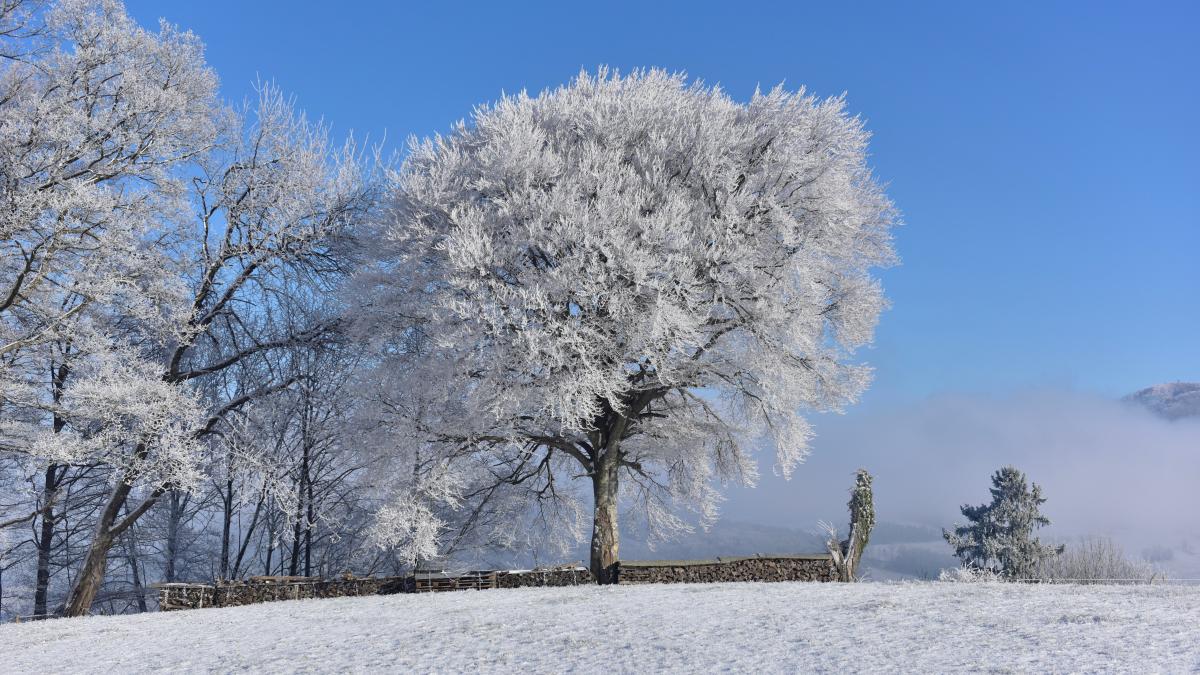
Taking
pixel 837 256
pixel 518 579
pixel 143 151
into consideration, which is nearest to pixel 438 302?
pixel 518 579

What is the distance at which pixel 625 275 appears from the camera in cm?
1631

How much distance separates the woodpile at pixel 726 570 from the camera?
17.1m

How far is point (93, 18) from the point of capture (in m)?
18.1

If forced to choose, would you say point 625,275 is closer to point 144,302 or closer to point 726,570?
point 726,570

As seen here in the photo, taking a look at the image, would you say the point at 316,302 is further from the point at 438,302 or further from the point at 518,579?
the point at 518,579

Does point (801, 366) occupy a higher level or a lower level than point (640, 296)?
lower

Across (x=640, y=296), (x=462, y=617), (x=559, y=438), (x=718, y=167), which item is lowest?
(x=462, y=617)

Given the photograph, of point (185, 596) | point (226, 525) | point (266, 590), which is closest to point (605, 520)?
point (266, 590)

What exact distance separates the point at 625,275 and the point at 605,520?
6164 millimetres

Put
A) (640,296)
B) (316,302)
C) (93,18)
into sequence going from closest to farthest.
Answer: (640,296), (93,18), (316,302)

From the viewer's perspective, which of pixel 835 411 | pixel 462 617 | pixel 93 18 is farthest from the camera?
pixel 835 411

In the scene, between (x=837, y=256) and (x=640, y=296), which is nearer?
(x=640, y=296)

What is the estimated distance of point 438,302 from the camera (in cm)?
1705

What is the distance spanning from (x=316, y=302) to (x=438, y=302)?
24.5ft
